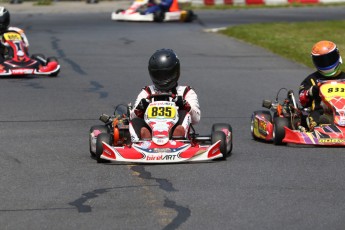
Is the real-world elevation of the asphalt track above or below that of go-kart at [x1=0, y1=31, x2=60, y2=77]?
above

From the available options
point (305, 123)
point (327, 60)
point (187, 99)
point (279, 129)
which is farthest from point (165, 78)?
point (327, 60)

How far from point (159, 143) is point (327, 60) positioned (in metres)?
2.59

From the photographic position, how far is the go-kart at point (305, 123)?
10945mm

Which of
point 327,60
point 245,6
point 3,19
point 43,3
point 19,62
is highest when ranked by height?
point 327,60

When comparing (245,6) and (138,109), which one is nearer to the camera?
(138,109)

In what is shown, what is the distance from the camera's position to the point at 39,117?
13641 mm

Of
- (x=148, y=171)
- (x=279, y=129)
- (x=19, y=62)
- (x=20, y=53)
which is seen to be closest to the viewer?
(x=148, y=171)

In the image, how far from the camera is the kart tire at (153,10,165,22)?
3206 centimetres

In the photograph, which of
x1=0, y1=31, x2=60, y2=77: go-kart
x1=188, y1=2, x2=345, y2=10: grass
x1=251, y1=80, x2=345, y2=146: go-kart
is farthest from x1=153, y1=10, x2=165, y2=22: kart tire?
x1=251, y1=80, x2=345, y2=146: go-kart

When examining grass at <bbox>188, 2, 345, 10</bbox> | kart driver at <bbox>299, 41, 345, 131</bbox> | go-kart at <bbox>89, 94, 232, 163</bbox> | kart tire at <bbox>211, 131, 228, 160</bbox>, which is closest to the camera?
go-kart at <bbox>89, 94, 232, 163</bbox>

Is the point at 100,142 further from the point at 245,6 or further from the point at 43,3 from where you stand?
the point at 43,3

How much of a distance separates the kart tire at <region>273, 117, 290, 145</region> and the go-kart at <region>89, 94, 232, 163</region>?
2.60 ft

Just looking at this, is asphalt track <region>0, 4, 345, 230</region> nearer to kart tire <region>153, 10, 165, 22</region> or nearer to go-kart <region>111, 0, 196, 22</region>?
go-kart <region>111, 0, 196, 22</region>

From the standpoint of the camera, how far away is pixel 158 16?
105 feet
